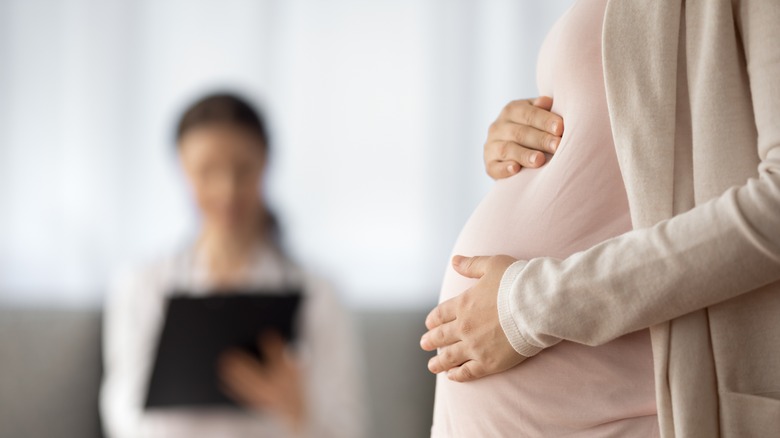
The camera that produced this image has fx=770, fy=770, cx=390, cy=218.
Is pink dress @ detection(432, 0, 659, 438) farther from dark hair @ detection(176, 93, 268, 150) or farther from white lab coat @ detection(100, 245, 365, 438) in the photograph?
dark hair @ detection(176, 93, 268, 150)

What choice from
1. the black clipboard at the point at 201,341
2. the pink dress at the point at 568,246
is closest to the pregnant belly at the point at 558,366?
the pink dress at the point at 568,246

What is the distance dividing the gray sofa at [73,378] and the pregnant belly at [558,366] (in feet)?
4.95

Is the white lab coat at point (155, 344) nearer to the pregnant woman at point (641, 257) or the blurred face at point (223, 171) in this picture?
the blurred face at point (223, 171)

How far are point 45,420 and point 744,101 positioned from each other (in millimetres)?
1989

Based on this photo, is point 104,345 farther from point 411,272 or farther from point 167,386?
point 411,272

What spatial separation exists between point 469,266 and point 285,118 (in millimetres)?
1653

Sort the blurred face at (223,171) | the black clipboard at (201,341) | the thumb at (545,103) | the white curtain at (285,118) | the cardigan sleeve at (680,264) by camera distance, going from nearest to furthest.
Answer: the cardigan sleeve at (680,264) → the thumb at (545,103) → the black clipboard at (201,341) → the blurred face at (223,171) → the white curtain at (285,118)

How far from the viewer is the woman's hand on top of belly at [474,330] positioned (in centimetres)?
71

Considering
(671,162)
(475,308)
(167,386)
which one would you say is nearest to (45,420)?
(167,386)

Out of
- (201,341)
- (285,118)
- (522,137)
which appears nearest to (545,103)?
(522,137)

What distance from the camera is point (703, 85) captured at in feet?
2.22

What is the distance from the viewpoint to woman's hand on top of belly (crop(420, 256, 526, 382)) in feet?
2.33

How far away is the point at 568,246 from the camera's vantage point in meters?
0.73

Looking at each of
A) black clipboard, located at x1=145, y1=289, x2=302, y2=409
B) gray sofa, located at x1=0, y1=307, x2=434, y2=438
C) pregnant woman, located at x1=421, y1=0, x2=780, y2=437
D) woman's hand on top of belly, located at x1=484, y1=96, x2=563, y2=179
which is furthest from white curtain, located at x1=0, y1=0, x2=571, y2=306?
pregnant woman, located at x1=421, y1=0, x2=780, y2=437
